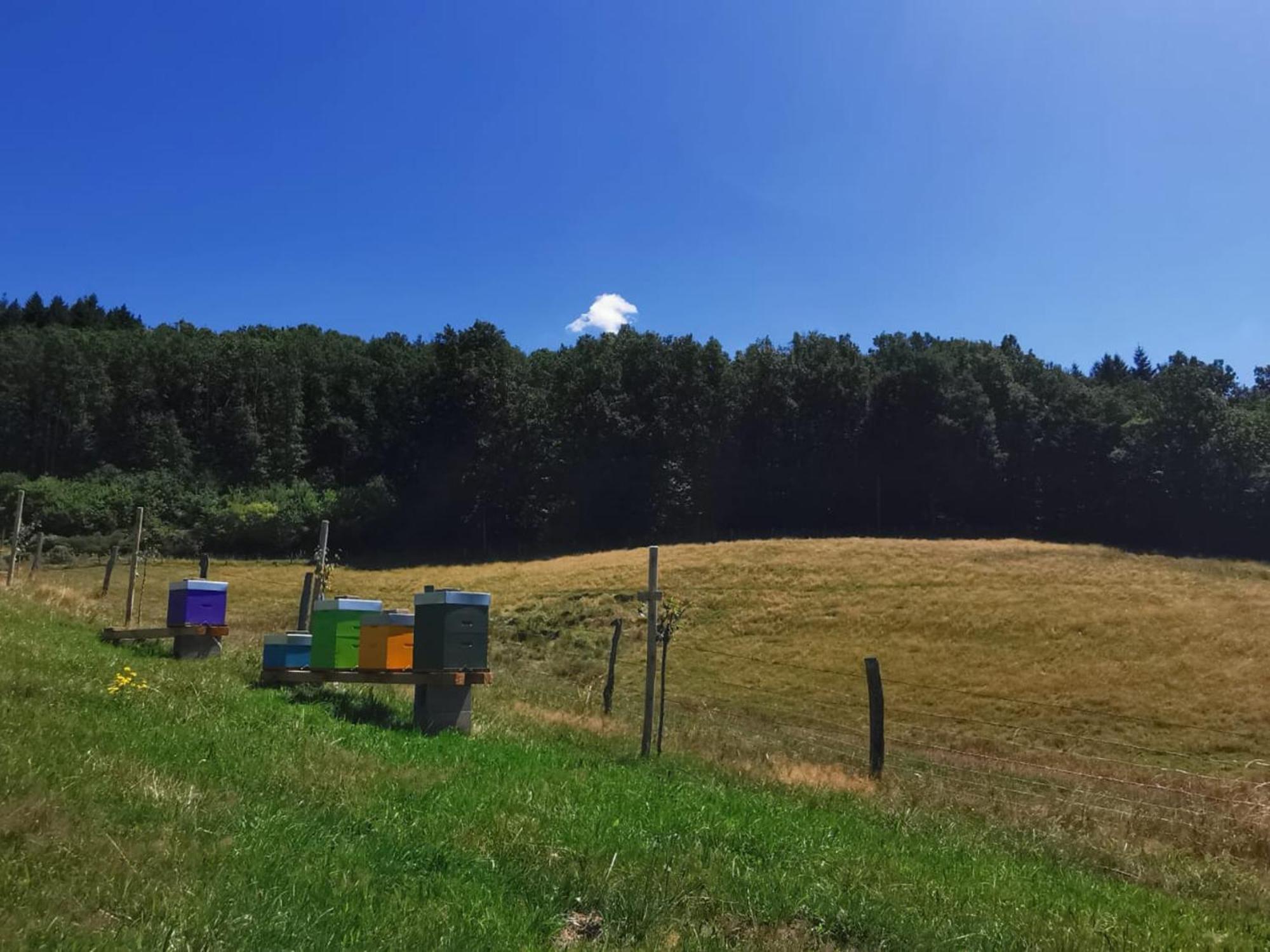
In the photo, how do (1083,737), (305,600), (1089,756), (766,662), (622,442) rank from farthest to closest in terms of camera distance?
(622,442) → (766,662) → (1083,737) → (305,600) → (1089,756)

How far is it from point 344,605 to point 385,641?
952mm

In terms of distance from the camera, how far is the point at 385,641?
10.9 m

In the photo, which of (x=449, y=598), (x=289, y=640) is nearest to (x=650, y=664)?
(x=449, y=598)

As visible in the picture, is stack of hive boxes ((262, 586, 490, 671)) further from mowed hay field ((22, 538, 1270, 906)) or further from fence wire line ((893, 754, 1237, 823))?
fence wire line ((893, 754, 1237, 823))

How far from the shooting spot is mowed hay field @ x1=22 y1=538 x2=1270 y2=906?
11.0 m

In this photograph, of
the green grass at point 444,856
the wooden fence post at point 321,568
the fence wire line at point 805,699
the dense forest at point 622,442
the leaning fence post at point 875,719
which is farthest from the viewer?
the dense forest at point 622,442

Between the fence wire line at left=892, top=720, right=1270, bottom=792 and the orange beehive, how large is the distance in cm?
1262

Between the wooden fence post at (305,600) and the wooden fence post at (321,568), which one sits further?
the wooden fence post at (305,600)

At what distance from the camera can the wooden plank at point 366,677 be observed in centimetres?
1020

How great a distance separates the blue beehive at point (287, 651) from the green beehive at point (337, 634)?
51cm

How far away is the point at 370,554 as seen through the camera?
203 ft

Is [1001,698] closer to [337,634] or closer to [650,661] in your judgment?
[650,661]

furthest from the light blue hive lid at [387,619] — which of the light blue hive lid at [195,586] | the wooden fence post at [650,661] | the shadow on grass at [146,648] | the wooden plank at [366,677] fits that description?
the shadow on grass at [146,648]

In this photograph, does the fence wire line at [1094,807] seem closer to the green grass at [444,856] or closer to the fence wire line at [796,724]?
the green grass at [444,856]
